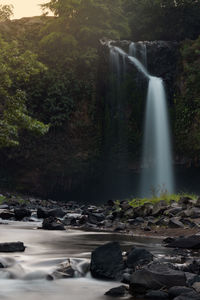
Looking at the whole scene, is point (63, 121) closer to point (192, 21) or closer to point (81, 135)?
point (81, 135)

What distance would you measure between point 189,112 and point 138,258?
2222 cm

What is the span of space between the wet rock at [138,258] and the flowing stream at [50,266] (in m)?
0.48

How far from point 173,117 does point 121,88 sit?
3.89 m

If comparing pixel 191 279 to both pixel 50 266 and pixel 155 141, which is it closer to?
pixel 50 266

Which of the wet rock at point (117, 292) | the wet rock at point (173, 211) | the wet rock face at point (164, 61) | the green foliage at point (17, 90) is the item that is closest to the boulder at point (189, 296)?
the wet rock at point (117, 292)

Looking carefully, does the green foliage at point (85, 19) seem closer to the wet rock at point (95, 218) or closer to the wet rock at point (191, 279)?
the wet rock at point (95, 218)

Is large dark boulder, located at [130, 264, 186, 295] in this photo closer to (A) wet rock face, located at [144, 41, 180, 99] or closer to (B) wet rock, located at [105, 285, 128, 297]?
(B) wet rock, located at [105, 285, 128, 297]

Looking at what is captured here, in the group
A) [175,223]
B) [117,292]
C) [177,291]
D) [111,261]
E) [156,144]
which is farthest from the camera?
[156,144]

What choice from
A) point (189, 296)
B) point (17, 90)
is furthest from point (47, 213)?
point (189, 296)

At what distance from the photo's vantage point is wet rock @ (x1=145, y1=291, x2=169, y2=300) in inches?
139

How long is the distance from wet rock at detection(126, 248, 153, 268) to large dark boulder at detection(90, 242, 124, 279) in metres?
0.20

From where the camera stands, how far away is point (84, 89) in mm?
26750

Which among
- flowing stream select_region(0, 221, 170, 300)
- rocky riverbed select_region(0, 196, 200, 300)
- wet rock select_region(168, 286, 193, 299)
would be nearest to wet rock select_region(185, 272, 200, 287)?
rocky riverbed select_region(0, 196, 200, 300)

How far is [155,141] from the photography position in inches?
998
